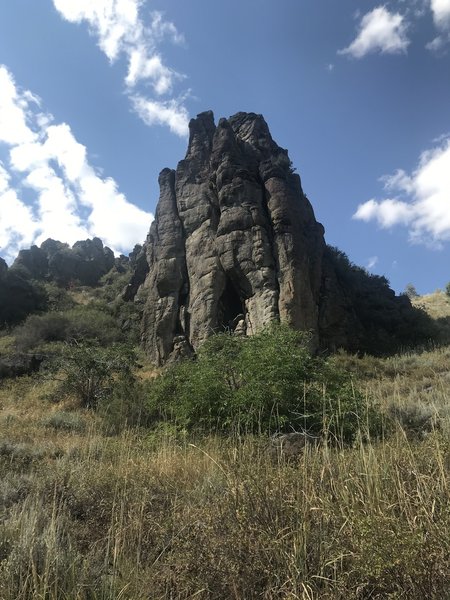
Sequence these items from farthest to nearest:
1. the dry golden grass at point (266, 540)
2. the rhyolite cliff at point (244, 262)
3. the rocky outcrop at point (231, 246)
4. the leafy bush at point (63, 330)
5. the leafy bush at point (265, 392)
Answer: the leafy bush at point (63, 330) < the rhyolite cliff at point (244, 262) < the rocky outcrop at point (231, 246) < the leafy bush at point (265, 392) < the dry golden grass at point (266, 540)

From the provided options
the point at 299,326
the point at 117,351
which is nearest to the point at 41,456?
the point at 117,351

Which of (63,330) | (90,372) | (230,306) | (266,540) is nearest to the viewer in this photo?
(266,540)

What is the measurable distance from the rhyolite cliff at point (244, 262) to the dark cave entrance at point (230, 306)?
61mm

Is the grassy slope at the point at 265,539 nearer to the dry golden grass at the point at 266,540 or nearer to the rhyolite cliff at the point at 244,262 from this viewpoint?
the dry golden grass at the point at 266,540

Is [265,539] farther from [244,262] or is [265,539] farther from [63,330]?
[63,330]

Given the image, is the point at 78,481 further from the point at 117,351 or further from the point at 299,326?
the point at 299,326

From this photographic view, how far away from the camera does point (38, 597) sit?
276 centimetres

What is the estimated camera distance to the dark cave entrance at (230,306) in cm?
2494

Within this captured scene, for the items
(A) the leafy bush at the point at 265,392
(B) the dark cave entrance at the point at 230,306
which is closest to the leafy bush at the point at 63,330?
(B) the dark cave entrance at the point at 230,306

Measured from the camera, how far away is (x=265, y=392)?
8.72 meters

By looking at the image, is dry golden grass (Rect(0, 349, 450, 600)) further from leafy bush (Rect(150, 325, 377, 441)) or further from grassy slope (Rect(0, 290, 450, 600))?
leafy bush (Rect(150, 325, 377, 441))

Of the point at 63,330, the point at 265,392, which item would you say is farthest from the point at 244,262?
the point at 265,392

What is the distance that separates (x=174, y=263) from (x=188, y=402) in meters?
19.1

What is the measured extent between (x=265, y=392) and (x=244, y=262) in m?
16.6
